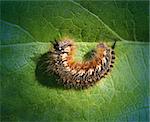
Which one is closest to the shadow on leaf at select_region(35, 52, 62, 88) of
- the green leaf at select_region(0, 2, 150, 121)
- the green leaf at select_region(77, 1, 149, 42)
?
the green leaf at select_region(0, 2, 150, 121)

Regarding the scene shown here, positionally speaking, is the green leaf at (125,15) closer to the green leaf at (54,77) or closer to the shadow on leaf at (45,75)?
the green leaf at (54,77)

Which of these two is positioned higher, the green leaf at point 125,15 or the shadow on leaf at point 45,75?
the green leaf at point 125,15

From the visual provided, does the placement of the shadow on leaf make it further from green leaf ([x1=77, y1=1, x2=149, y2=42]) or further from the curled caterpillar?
green leaf ([x1=77, y1=1, x2=149, y2=42])

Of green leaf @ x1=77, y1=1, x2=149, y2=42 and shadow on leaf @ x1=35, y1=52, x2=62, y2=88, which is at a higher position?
green leaf @ x1=77, y1=1, x2=149, y2=42

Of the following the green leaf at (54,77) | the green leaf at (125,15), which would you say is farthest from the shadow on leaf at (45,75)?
the green leaf at (125,15)

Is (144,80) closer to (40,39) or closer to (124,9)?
(124,9)

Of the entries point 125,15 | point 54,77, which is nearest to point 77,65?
point 54,77
